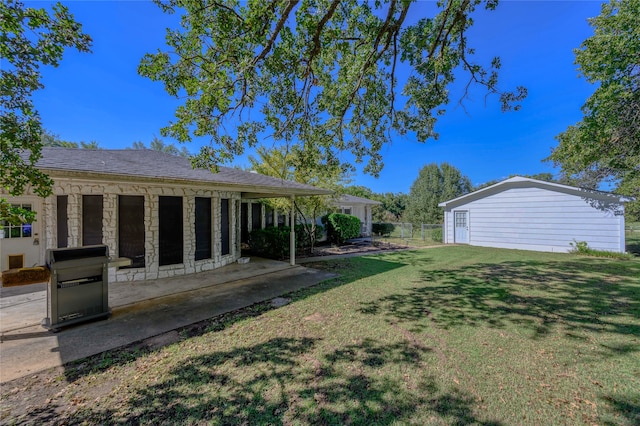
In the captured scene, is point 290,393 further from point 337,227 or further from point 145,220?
point 337,227

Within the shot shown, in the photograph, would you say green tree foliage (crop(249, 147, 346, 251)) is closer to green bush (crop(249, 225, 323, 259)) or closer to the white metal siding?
green bush (crop(249, 225, 323, 259))

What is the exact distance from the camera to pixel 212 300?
5309 mm

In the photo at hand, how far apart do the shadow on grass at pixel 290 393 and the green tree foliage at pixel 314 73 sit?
3697mm

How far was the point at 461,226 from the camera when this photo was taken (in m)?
15.4

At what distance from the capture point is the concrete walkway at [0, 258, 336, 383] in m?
3.35

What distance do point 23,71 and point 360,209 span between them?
18256mm

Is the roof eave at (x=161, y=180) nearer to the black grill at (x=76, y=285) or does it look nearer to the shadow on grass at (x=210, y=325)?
the black grill at (x=76, y=285)

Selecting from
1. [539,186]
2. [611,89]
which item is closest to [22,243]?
[611,89]

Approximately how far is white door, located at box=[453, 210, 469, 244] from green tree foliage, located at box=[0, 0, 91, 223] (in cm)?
1717

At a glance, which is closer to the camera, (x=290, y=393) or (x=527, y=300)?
(x=290, y=393)

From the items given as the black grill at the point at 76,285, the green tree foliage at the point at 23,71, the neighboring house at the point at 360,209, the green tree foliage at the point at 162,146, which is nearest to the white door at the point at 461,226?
the neighboring house at the point at 360,209

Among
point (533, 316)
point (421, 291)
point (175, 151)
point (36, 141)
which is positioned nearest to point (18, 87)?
point (36, 141)

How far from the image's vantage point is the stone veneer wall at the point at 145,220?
611 centimetres

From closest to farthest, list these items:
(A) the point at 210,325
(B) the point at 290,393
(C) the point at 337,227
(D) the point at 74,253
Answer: (B) the point at 290,393 → (D) the point at 74,253 → (A) the point at 210,325 → (C) the point at 337,227
